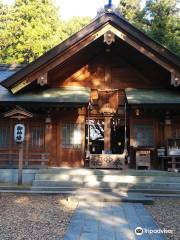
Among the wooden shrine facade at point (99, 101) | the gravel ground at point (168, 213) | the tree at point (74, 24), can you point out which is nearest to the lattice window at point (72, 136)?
the wooden shrine facade at point (99, 101)

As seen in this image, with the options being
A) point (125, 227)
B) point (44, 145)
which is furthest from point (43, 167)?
point (125, 227)

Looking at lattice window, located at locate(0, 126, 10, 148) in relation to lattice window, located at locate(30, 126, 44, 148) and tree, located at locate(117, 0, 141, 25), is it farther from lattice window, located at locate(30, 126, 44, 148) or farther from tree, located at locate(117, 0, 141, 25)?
tree, located at locate(117, 0, 141, 25)

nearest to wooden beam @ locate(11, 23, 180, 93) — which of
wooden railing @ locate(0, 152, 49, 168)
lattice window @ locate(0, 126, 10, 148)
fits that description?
lattice window @ locate(0, 126, 10, 148)

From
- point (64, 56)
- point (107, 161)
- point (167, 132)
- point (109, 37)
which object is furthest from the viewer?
point (167, 132)

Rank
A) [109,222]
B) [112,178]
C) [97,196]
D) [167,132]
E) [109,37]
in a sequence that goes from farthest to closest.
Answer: [167,132]
[109,37]
[112,178]
[97,196]
[109,222]

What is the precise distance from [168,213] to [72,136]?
630 cm

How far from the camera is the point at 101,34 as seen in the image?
39.6 feet

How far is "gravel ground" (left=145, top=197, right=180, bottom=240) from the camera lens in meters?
6.04

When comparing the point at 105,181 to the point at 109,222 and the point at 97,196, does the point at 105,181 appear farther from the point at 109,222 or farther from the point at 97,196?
the point at 109,222

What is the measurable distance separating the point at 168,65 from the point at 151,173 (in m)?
4.12

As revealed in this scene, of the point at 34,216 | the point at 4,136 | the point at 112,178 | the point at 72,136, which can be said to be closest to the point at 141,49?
the point at 72,136

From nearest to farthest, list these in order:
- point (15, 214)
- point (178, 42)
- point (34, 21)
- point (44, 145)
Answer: point (15, 214) → point (44, 145) → point (178, 42) → point (34, 21)

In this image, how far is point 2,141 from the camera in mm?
12891

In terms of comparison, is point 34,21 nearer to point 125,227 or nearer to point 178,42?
point 178,42
